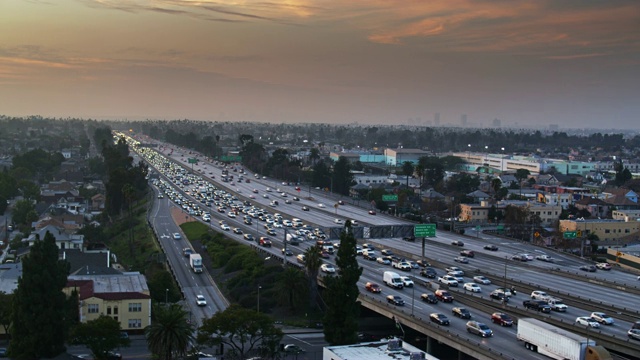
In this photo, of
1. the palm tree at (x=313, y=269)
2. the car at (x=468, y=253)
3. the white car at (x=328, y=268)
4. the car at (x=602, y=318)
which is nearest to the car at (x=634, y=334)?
the car at (x=602, y=318)

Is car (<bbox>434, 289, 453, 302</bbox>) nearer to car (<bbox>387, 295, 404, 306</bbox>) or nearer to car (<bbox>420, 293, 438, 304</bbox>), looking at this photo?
car (<bbox>420, 293, 438, 304</bbox>)

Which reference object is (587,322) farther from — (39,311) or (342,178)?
(342,178)

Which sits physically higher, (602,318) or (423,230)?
(423,230)

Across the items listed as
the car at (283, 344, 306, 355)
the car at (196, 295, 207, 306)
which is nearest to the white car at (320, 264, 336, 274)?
the car at (196, 295, 207, 306)

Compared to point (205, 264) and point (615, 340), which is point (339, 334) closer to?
point (615, 340)

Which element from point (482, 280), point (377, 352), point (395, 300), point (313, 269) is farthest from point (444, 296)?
point (377, 352)

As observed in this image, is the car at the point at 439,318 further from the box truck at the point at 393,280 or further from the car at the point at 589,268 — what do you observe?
the car at the point at 589,268

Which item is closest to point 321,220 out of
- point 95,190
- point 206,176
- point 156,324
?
point 95,190
